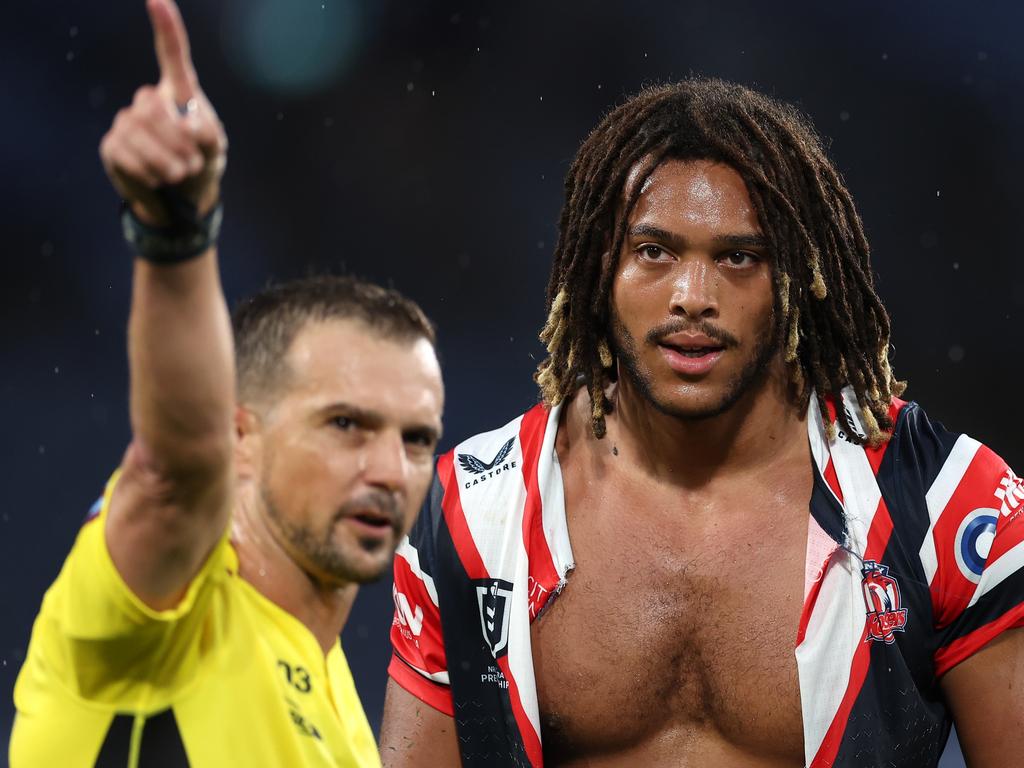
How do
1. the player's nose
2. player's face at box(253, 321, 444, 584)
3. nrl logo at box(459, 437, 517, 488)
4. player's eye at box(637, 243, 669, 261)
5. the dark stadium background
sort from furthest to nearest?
the dark stadium background → nrl logo at box(459, 437, 517, 488) → player's eye at box(637, 243, 669, 261) → the player's nose → player's face at box(253, 321, 444, 584)

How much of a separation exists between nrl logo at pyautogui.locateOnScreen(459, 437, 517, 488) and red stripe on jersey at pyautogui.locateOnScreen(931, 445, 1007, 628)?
3.04 ft

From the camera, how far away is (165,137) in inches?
56.9

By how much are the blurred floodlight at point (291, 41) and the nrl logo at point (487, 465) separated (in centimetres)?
212

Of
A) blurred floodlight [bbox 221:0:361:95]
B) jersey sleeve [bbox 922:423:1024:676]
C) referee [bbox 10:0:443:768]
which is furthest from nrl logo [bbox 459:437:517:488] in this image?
blurred floodlight [bbox 221:0:361:95]

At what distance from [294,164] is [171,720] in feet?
11.4

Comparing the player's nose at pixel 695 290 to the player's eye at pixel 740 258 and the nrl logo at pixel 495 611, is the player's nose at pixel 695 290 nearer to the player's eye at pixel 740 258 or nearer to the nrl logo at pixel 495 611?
the player's eye at pixel 740 258

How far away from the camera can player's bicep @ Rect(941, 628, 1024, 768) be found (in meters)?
2.95

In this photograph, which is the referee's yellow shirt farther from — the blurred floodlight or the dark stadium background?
the blurred floodlight

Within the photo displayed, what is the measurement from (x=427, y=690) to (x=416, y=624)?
0.15 metres

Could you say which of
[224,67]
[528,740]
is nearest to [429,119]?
[224,67]

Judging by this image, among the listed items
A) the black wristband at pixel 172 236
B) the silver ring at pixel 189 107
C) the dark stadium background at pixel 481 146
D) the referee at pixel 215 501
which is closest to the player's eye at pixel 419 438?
the referee at pixel 215 501

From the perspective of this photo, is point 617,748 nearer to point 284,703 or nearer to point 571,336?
point 571,336

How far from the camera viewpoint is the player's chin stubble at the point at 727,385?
9.75 feet

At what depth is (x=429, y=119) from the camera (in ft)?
16.3
